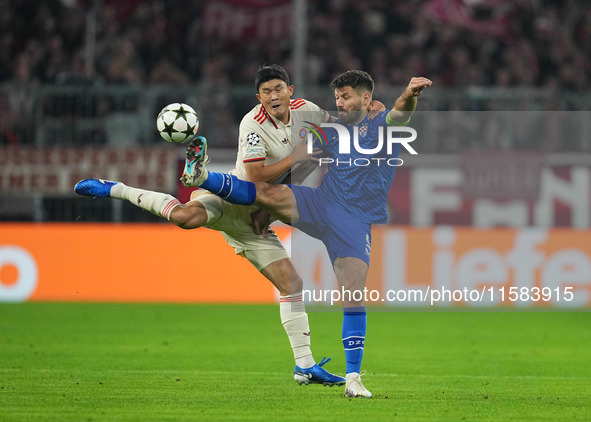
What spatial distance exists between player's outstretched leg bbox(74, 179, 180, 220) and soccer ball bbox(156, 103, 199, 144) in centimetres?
50

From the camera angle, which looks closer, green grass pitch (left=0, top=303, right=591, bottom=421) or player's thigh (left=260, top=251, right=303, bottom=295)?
green grass pitch (left=0, top=303, right=591, bottom=421)

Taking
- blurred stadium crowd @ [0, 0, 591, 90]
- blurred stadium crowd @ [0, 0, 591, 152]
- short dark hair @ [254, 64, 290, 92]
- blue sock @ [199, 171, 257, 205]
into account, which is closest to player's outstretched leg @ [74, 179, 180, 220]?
blue sock @ [199, 171, 257, 205]

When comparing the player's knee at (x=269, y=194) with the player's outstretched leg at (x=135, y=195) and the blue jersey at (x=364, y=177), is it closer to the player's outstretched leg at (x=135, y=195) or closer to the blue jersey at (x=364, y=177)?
the blue jersey at (x=364, y=177)

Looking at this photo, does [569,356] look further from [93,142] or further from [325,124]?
[93,142]

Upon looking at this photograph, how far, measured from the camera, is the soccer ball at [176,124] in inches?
296

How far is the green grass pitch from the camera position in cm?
661

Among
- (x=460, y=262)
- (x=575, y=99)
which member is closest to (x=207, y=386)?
(x=460, y=262)

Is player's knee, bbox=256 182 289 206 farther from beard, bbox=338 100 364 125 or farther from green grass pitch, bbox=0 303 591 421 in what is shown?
green grass pitch, bbox=0 303 591 421

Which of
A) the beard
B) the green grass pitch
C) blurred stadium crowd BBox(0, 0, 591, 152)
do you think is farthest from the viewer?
blurred stadium crowd BBox(0, 0, 591, 152)

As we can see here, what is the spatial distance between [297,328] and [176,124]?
185 centimetres

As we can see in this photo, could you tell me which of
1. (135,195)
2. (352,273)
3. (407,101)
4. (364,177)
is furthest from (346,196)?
(135,195)

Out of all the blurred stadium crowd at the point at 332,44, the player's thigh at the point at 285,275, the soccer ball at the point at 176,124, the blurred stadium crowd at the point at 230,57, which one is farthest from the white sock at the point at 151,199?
the blurred stadium crowd at the point at 332,44

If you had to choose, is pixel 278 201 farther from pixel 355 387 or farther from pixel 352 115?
pixel 355 387

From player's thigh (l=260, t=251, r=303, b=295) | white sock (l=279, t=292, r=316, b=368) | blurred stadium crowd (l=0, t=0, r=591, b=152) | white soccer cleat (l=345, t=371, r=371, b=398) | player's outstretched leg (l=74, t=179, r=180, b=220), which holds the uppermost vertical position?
blurred stadium crowd (l=0, t=0, r=591, b=152)
